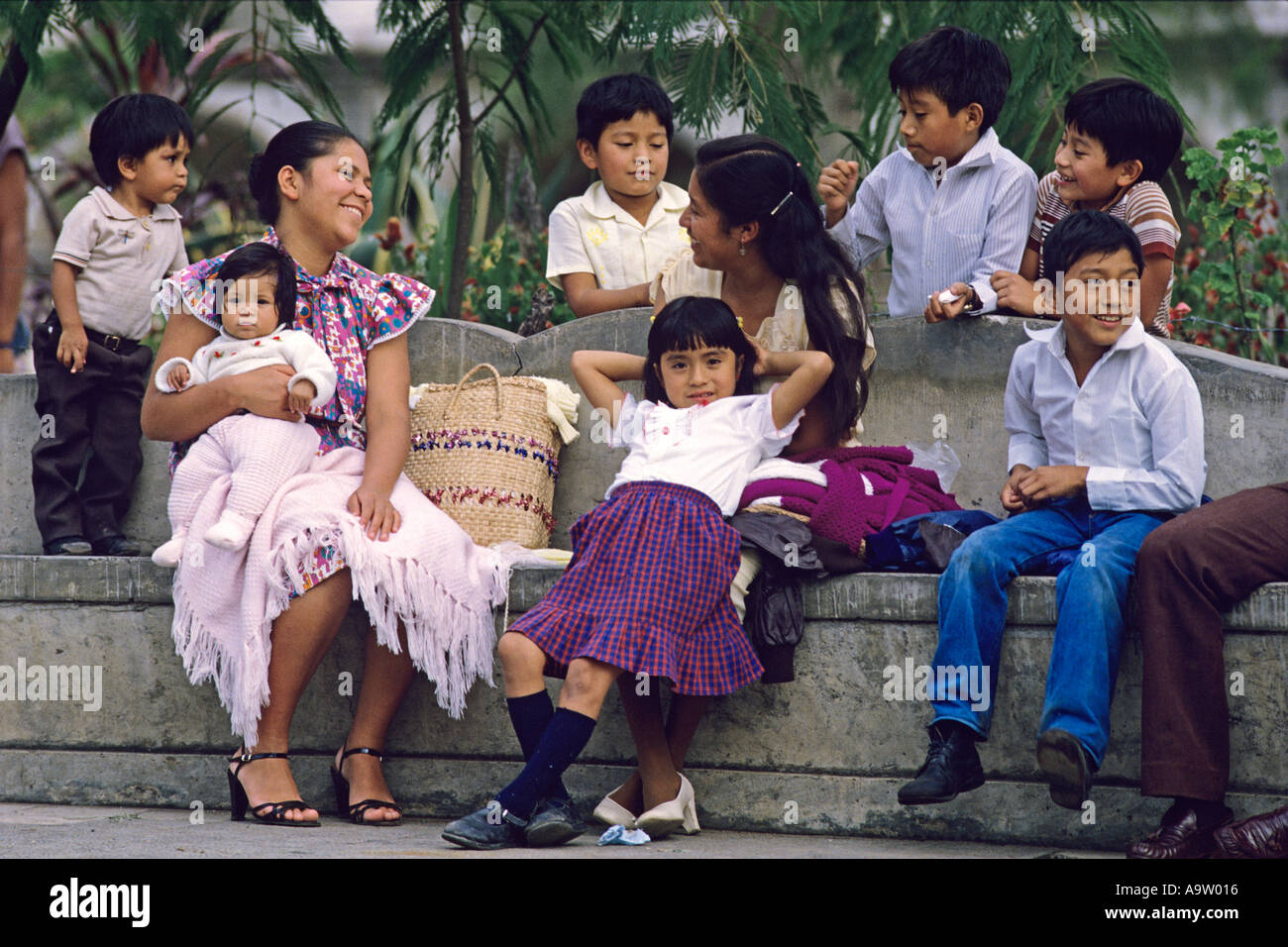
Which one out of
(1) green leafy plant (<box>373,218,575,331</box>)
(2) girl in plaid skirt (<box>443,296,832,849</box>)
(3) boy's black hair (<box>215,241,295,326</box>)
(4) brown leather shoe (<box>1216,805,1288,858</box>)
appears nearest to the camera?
(4) brown leather shoe (<box>1216,805,1288,858</box>)

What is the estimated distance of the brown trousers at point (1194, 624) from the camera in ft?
10.7

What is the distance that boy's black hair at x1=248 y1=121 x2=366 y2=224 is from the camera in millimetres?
4332

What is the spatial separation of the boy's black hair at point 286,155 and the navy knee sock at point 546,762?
1.80 m

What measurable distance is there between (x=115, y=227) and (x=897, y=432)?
258 centimetres

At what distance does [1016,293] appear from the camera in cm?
443

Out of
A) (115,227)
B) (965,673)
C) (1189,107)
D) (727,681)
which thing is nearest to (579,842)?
(727,681)

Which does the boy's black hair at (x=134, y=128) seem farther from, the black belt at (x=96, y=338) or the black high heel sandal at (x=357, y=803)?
the black high heel sandal at (x=357, y=803)

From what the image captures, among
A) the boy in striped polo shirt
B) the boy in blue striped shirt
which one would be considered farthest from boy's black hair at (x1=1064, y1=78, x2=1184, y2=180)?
the boy in blue striped shirt

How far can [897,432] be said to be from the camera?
185 inches

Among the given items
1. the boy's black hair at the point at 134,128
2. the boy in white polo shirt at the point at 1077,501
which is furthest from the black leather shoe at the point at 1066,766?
the boy's black hair at the point at 134,128

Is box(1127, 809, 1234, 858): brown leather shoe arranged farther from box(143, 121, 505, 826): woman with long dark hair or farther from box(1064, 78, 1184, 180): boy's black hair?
box(1064, 78, 1184, 180): boy's black hair

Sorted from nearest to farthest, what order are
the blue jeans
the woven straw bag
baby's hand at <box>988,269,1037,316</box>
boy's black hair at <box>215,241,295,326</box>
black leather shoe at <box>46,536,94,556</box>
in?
1. the blue jeans
2. boy's black hair at <box>215,241,295,326</box>
3. baby's hand at <box>988,269,1037,316</box>
4. the woven straw bag
5. black leather shoe at <box>46,536,94,556</box>

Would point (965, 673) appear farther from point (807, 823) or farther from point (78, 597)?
point (78, 597)

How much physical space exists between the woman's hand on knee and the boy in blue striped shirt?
1582 millimetres
